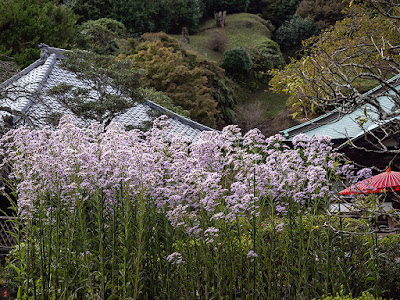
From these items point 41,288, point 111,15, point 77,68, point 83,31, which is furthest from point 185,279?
point 111,15

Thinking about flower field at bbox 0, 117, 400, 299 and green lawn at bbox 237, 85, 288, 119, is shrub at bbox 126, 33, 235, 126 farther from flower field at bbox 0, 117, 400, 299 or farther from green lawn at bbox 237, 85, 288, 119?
flower field at bbox 0, 117, 400, 299

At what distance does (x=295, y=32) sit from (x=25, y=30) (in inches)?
826

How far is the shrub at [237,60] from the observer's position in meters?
28.5

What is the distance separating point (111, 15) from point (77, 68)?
19.8 meters

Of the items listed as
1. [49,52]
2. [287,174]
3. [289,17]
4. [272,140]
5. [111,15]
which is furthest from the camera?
[289,17]

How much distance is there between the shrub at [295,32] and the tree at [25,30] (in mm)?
18670

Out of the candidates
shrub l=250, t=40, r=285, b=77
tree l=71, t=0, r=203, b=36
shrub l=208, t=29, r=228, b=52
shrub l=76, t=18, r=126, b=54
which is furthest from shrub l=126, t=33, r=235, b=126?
shrub l=208, t=29, r=228, b=52

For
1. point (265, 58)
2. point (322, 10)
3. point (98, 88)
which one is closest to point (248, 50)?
point (265, 58)

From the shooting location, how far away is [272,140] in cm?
466

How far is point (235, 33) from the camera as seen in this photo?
1357 inches

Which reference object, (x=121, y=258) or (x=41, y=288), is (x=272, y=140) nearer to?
(x=121, y=258)

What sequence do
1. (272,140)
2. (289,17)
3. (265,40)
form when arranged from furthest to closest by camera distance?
1. (289,17)
2. (265,40)
3. (272,140)

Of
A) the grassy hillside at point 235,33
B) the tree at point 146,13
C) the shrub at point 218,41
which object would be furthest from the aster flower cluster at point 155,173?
the shrub at point 218,41

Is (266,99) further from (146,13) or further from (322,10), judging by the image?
(146,13)
